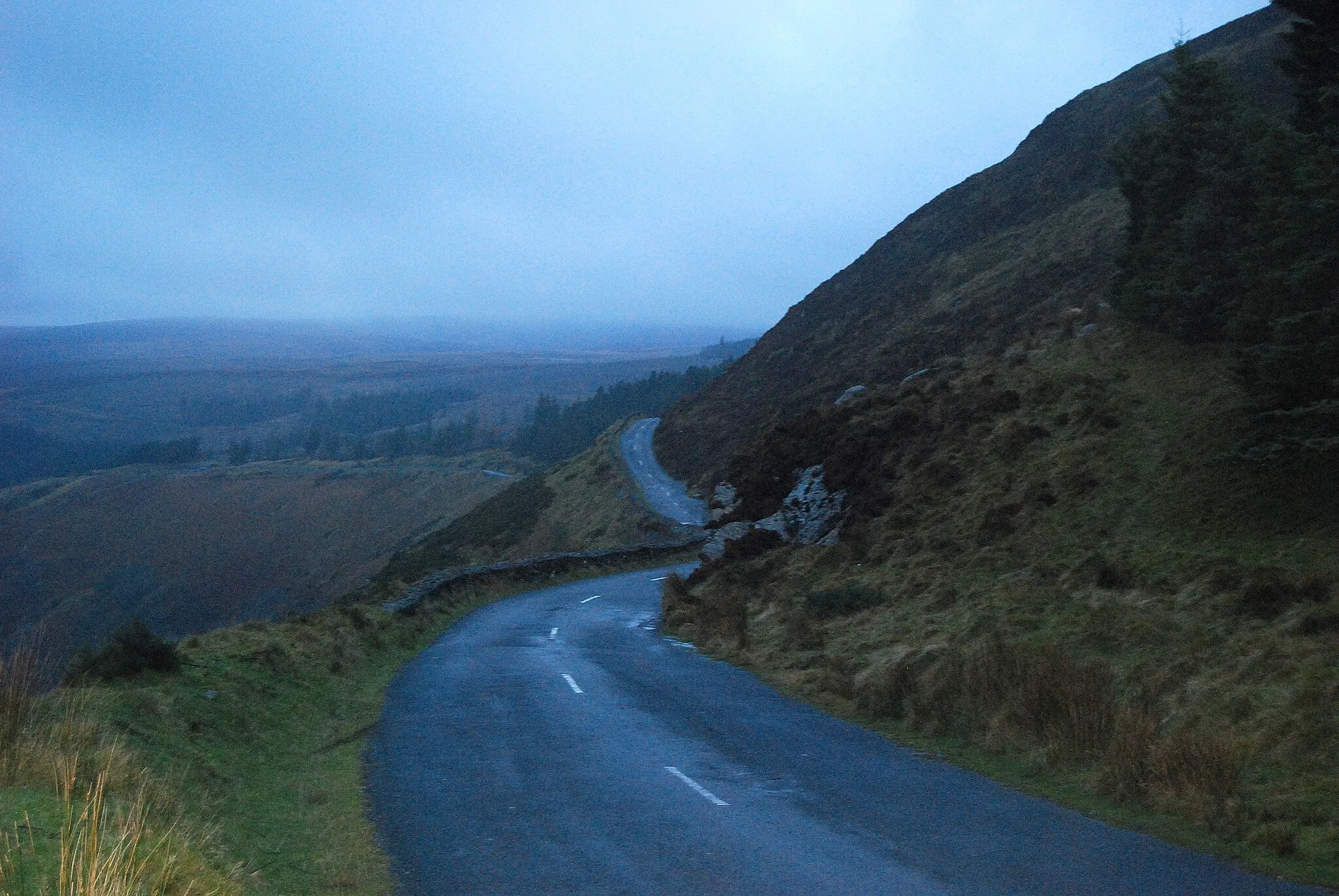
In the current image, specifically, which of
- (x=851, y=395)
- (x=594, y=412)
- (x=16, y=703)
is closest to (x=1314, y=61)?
(x=851, y=395)

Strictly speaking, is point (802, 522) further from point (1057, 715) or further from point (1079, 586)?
point (1057, 715)

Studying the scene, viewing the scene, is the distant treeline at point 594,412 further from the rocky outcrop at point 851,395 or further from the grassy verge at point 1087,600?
the grassy verge at point 1087,600

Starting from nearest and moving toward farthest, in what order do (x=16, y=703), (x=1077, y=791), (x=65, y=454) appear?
(x=16, y=703) → (x=1077, y=791) → (x=65, y=454)

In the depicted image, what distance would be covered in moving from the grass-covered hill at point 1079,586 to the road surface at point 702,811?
2.46 feet

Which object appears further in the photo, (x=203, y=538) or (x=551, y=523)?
(x=203, y=538)

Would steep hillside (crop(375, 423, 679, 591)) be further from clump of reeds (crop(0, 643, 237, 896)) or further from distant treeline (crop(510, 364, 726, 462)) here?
distant treeline (crop(510, 364, 726, 462))

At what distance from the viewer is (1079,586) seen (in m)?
15.4

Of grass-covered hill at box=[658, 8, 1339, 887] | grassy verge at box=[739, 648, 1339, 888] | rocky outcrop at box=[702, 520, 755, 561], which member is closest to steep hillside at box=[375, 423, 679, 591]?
rocky outcrop at box=[702, 520, 755, 561]

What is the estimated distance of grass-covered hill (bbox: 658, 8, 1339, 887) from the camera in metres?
8.73

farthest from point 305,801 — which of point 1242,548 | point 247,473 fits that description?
point 247,473

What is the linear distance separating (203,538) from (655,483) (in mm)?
28254

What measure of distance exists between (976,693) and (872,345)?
52.4m

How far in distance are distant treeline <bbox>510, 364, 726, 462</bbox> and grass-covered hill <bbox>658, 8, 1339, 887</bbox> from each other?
93.9 m

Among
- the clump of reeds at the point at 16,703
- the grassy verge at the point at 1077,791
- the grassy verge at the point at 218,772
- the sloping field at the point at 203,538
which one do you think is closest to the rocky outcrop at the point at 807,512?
the grassy verge at the point at 1077,791
